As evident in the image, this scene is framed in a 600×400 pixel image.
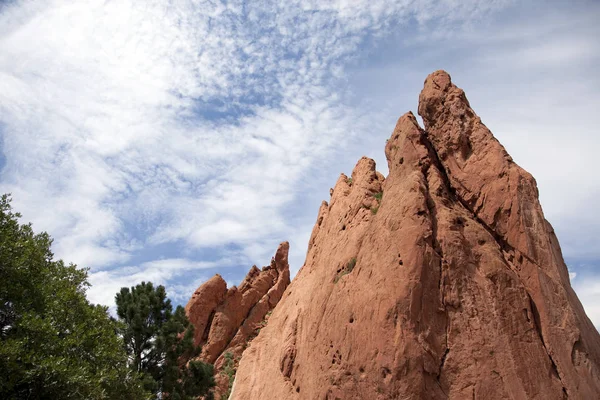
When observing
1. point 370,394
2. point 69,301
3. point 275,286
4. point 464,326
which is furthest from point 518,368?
point 275,286

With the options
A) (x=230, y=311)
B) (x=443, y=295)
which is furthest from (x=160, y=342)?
(x=443, y=295)

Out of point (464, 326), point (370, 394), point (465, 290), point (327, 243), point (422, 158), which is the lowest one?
point (370, 394)

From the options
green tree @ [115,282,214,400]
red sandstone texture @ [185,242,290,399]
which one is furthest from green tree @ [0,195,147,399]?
red sandstone texture @ [185,242,290,399]

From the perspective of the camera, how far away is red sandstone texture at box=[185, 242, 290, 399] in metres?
45.8

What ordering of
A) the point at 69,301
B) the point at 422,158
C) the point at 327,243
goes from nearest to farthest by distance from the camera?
the point at 69,301
the point at 422,158
the point at 327,243

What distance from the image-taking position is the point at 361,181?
2970cm

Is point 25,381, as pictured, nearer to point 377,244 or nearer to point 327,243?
point 377,244

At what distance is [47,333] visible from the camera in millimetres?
14094

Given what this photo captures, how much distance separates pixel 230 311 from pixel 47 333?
113 feet

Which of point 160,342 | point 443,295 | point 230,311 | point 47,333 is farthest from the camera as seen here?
point 230,311

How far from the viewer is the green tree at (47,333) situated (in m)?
13.3

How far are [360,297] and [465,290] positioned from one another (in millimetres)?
4455

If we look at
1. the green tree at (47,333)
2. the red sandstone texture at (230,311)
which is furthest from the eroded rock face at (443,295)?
the red sandstone texture at (230,311)

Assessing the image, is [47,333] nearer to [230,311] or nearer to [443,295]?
[443,295]
